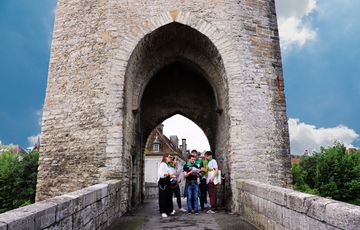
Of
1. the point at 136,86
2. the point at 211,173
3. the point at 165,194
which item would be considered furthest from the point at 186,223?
the point at 136,86

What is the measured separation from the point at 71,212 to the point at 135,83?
5486mm

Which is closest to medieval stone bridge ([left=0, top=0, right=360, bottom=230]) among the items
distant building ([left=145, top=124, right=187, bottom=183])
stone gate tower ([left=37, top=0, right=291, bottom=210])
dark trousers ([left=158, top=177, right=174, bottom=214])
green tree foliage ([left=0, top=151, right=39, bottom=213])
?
stone gate tower ([left=37, top=0, right=291, bottom=210])

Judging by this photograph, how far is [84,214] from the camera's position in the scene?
3971 mm

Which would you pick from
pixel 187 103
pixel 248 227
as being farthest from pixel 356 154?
pixel 248 227

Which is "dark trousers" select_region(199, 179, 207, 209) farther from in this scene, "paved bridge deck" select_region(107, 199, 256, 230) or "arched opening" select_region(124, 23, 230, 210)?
"arched opening" select_region(124, 23, 230, 210)

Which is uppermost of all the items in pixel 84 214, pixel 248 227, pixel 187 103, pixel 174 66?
pixel 174 66

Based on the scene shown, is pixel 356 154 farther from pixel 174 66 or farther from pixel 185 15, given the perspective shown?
pixel 185 15

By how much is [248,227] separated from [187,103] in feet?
24.1

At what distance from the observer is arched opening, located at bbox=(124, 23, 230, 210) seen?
8211mm

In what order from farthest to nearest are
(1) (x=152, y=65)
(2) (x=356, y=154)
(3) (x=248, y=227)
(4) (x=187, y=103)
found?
(2) (x=356, y=154), (4) (x=187, y=103), (1) (x=152, y=65), (3) (x=248, y=227)

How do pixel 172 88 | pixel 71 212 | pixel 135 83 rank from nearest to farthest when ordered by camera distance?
pixel 71 212, pixel 135 83, pixel 172 88

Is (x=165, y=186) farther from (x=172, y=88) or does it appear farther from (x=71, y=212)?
(x=172, y=88)

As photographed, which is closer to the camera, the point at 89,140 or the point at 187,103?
the point at 89,140

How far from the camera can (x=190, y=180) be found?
6.99 metres
